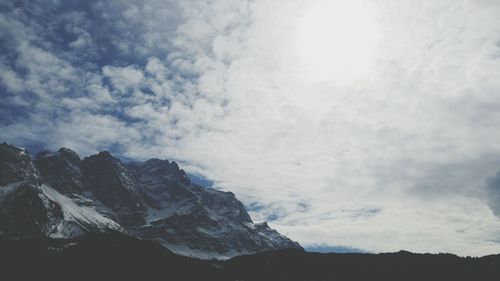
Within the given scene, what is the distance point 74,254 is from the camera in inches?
7357

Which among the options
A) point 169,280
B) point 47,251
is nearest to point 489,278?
point 169,280

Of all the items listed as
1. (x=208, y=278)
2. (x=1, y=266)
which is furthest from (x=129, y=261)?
(x=1, y=266)

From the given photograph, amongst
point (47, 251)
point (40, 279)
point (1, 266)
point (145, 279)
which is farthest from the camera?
point (47, 251)

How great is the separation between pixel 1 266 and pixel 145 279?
167 feet

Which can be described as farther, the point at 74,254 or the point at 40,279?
the point at 74,254

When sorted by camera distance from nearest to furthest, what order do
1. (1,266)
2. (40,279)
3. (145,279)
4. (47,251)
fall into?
(40,279) → (1,266) → (145,279) → (47,251)

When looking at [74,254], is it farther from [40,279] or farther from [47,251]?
[40,279]

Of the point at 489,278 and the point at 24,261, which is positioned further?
the point at 489,278

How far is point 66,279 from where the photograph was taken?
15588 centimetres

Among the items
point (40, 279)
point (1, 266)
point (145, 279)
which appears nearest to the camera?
point (40, 279)

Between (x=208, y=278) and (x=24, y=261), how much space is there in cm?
7225

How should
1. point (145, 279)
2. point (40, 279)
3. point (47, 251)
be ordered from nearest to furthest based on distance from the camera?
point (40, 279)
point (145, 279)
point (47, 251)

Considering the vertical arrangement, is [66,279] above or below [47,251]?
below

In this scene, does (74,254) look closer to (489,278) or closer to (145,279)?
(145,279)
